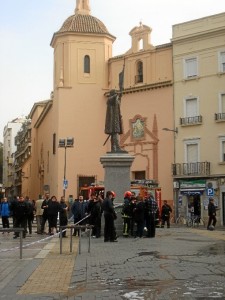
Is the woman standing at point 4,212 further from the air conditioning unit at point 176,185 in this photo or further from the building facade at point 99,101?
the building facade at point 99,101

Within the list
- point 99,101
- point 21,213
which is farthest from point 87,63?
point 21,213

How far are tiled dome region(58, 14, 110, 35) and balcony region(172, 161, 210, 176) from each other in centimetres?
1634

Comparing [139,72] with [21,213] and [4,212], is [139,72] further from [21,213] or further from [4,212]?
[21,213]

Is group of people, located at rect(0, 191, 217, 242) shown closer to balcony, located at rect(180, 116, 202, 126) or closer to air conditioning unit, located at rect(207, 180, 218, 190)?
air conditioning unit, located at rect(207, 180, 218, 190)

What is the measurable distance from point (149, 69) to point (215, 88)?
7.16m

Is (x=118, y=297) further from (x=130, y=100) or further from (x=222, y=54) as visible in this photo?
(x=130, y=100)

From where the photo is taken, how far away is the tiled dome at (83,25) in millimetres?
53000

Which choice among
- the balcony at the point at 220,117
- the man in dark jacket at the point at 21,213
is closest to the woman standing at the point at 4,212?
the man in dark jacket at the point at 21,213

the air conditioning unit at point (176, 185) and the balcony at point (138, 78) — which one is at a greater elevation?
the balcony at point (138, 78)

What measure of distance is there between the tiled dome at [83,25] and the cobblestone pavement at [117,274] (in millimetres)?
39193

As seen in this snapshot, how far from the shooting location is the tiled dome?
5300 cm

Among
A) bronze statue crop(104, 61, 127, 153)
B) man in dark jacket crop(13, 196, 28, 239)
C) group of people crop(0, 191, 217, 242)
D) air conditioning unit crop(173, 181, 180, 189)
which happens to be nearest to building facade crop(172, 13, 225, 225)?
air conditioning unit crop(173, 181, 180, 189)

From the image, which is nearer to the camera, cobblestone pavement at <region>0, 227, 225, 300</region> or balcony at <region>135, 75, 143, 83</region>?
cobblestone pavement at <region>0, 227, 225, 300</region>

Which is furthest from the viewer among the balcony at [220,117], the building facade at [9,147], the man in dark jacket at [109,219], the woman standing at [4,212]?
the building facade at [9,147]
